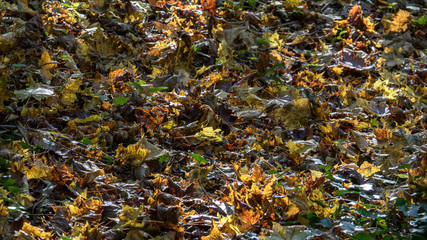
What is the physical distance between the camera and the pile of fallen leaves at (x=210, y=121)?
2041 millimetres

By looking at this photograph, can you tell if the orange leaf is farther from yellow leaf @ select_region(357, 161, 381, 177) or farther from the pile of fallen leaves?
yellow leaf @ select_region(357, 161, 381, 177)

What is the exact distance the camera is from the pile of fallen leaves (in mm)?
2041

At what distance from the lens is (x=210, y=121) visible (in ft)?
9.90

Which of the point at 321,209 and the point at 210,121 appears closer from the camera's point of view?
the point at 321,209

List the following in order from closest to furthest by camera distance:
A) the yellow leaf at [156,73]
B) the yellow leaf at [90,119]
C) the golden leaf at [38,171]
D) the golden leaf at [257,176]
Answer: the golden leaf at [38,171], the golden leaf at [257,176], the yellow leaf at [90,119], the yellow leaf at [156,73]

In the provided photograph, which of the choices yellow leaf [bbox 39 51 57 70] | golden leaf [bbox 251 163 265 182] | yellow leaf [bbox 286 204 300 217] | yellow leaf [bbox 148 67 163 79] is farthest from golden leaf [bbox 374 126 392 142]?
yellow leaf [bbox 39 51 57 70]

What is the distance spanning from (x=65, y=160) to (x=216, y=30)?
6.90 ft

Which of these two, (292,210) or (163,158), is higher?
(292,210)

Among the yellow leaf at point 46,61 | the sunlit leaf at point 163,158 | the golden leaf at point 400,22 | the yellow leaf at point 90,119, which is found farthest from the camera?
the golden leaf at point 400,22

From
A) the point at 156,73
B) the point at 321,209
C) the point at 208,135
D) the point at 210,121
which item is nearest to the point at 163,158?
the point at 208,135

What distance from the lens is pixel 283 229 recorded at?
1.86 metres

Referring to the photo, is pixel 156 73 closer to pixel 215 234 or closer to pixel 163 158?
pixel 163 158

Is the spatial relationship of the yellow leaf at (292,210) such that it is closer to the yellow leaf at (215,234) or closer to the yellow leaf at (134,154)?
the yellow leaf at (215,234)

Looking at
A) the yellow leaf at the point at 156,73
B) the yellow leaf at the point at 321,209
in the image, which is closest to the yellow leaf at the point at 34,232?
the yellow leaf at the point at 321,209
